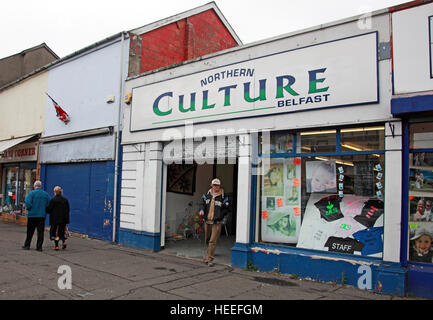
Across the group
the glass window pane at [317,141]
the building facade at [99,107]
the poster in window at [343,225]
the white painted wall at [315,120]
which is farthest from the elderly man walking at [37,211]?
the glass window pane at [317,141]

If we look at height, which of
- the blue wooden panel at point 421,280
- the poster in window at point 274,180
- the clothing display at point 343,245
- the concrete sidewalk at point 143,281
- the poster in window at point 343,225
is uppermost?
the poster in window at point 274,180

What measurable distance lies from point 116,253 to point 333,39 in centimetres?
698

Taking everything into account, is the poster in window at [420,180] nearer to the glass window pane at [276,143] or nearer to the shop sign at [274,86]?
the shop sign at [274,86]

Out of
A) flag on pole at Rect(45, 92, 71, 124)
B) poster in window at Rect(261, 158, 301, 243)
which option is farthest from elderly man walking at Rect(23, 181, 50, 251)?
poster in window at Rect(261, 158, 301, 243)

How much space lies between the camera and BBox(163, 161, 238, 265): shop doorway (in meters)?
10.9

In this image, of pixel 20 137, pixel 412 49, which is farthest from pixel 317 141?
pixel 20 137

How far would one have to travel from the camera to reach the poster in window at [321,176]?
23.0ft

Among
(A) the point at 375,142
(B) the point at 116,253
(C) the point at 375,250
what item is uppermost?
(A) the point at 375,142

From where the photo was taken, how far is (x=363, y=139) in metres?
6.60

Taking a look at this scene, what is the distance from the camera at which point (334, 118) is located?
675 centimetres

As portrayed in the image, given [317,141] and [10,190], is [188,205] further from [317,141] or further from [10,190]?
[10,190]

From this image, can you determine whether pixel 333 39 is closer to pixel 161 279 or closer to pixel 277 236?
pixel 277 236

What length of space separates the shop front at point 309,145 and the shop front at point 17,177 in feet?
29.0
